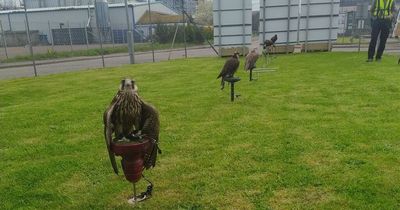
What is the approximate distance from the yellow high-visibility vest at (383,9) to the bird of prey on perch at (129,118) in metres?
11.3

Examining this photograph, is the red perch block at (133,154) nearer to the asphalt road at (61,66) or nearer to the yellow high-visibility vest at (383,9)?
the yellow high-visibility vest at (383,9)

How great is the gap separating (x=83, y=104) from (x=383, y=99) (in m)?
6.27

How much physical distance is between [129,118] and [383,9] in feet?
37.8

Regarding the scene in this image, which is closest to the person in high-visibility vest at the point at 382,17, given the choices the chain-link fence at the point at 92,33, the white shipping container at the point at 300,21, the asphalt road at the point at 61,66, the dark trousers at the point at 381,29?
the dark trousers at the point at 381,29

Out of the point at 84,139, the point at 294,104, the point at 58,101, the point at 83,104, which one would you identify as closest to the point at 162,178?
the point at 84,139

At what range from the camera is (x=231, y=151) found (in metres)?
4.93

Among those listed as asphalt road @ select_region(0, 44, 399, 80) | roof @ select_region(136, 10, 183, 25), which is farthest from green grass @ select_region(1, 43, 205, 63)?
roof @ select_region(136, 10, 183, 25)

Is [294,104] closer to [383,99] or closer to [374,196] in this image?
[383,99]

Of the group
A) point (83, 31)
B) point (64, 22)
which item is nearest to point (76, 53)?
point (83, 31)

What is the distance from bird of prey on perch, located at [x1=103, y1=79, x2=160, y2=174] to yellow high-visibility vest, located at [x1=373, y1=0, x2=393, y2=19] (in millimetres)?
11281

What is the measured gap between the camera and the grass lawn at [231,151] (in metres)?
3.75

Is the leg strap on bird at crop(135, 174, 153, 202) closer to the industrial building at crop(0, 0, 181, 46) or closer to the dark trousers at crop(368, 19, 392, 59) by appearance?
the dark trousers at crop(368, 19, 392, 59)

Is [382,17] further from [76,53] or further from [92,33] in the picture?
[92,33]

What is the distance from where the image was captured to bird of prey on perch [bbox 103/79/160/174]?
3.22 m
